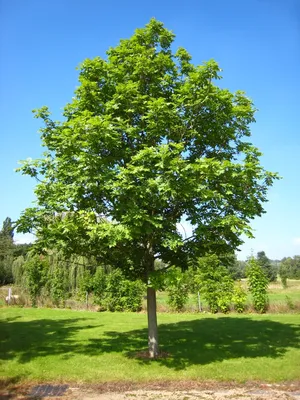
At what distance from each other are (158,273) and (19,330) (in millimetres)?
9124

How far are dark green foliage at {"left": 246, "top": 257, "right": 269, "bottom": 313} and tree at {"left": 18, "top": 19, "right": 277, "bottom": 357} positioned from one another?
11999 millimetres

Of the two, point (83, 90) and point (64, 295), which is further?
point (64, 295)

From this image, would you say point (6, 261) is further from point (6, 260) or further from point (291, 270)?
point (291, 270)

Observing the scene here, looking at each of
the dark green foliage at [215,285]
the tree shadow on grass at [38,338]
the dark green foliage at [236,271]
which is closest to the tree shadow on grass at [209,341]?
the tree shadow on grass at [38,338]

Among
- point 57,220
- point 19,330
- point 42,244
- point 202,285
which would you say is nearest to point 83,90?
point 57,220

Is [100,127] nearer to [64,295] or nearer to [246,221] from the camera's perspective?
[246,221]

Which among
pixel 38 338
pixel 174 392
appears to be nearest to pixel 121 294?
pixel 38 338

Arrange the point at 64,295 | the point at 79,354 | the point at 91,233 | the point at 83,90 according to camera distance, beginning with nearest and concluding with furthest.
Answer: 1. the point at 91,233
2. the point at 83,90
3. the point at 79,354
4. the point at 64,295

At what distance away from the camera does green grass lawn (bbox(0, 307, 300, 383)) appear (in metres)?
8.20

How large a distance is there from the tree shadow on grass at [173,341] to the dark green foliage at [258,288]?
380cm

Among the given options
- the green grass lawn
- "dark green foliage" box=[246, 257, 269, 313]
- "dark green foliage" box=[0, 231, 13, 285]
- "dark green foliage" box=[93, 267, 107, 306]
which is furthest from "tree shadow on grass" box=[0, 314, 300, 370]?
"dark green foliage" box=[0, 231, 13, 285]

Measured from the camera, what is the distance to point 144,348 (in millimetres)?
10898

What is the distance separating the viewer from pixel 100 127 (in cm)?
796

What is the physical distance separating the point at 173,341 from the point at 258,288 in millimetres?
10337
